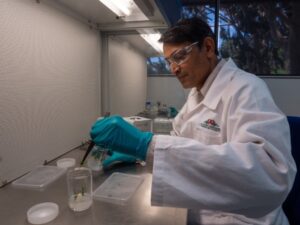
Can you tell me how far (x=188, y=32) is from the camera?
3.13 ft

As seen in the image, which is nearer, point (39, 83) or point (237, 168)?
point (237, 168)

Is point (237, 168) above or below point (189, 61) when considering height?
below

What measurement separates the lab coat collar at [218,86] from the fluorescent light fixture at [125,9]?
53 cm

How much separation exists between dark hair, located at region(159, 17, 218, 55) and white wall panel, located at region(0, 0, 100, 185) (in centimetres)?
57

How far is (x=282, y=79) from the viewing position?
9.17 ft

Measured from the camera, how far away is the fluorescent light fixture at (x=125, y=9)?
1159mm

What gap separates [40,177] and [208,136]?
0.71 m

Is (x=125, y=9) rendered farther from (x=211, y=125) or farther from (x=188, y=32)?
(x=211, y=125)

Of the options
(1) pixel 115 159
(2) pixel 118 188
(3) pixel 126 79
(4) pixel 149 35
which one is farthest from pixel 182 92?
(2) pixel 118 188

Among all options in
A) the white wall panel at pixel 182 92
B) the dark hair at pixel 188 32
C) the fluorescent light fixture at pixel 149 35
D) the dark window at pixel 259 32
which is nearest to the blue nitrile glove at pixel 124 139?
the dark hair at pixel 188 32

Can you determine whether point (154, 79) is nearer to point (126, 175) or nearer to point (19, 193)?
point (126, 175)

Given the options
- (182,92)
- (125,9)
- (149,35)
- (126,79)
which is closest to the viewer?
(125,9)

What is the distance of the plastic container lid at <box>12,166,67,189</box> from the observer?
2.99ft

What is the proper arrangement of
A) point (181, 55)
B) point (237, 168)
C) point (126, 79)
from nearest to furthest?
point (237, 168) → point (181, 55) → point (126, 79)
